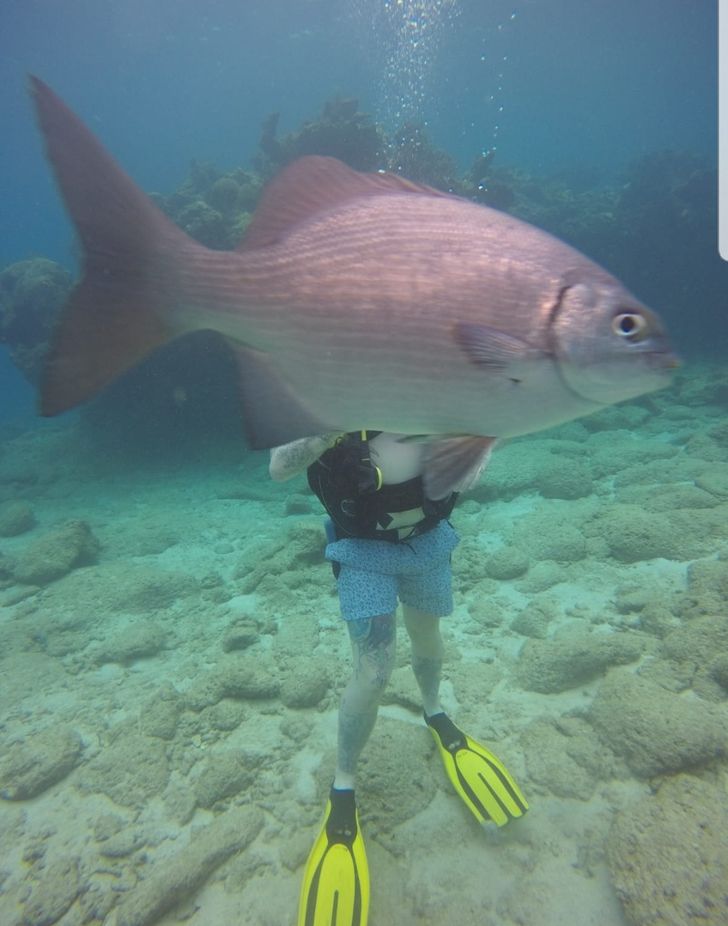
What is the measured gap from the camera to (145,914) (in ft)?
8.12

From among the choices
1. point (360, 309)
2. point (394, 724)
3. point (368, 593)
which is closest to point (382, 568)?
point (368, 593)

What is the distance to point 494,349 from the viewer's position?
839mm

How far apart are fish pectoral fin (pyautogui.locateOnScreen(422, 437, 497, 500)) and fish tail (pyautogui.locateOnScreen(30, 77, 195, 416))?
609 mm

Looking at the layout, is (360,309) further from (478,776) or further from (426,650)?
(478,776)

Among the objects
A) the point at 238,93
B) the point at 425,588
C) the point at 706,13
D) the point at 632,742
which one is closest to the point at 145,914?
the point at 425,588

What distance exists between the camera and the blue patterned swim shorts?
96.0 inches

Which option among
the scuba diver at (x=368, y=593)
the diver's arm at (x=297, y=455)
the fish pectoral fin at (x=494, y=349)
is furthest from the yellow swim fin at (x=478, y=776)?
the fish pectoral fin at (x=494, y=349)

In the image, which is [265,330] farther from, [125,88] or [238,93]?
[238,93]

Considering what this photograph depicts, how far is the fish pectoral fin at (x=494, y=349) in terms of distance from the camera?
837 millimetres

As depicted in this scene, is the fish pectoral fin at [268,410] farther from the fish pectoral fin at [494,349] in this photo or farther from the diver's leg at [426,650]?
the diver's leg at [426,650]

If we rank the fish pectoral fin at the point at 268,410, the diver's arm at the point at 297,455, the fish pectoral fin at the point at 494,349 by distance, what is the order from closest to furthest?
the fish pectoral fin at the point at 494,349
the fish pectoral fin at the point at 268,410
the diver's arm at the point at 297,455

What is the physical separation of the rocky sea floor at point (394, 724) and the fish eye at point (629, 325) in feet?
8.54

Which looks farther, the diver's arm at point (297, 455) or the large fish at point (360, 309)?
the diver's arm at point (297, 455)

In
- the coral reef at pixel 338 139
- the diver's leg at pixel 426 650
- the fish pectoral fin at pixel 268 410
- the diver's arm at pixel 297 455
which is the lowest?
the diver's leg at pixel 426 650
